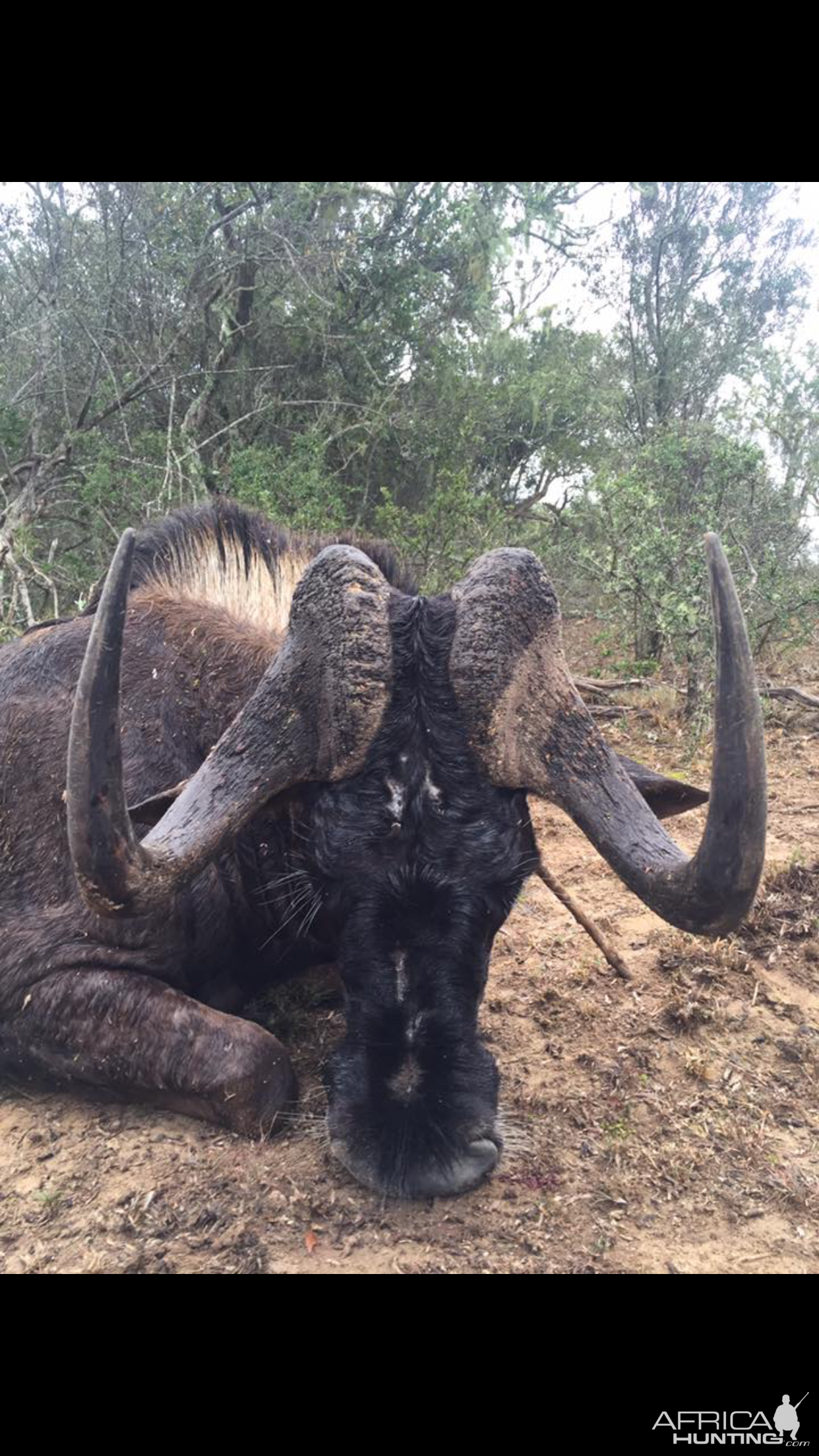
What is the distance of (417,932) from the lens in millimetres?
2562

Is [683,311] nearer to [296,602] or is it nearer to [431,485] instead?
[431,485]

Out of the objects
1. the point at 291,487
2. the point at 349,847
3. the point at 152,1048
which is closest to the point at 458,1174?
the point at 349,847

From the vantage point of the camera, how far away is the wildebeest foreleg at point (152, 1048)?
2.88 metres

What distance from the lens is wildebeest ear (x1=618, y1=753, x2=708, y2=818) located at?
9.62 feet

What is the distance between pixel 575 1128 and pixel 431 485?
870 cm

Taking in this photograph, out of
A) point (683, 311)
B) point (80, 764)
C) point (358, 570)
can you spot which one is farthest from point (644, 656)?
point (80, 764)

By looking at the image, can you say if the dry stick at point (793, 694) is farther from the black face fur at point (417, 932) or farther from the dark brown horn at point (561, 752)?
the black face fur at point (417, 932)

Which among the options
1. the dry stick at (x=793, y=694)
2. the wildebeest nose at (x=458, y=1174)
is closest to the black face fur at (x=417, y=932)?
the wildebeest nose at (x=458, y=1174)

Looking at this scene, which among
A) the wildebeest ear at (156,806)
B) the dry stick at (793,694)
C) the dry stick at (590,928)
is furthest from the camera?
the dry stick at (793,694)

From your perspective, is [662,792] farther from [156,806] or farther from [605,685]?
[605,685]

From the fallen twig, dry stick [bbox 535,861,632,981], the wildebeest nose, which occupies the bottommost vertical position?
the wildebeest nose

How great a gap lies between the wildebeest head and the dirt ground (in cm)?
→ 20

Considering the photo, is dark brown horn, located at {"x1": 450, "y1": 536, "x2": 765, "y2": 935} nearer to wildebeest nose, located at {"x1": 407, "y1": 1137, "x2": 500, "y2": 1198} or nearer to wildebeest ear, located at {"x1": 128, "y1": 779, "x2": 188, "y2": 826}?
wildebeest nose, located at {"x1": 407, "y1": 1137, "x2": 500, "y2": 1198}

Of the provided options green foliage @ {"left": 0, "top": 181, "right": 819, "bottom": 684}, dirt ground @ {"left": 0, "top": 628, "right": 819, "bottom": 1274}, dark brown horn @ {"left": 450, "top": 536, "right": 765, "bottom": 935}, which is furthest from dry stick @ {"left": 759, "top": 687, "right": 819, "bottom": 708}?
dark brown horn @ {"left": 450, "top": 536, "right": 765, "bottom": 935}
